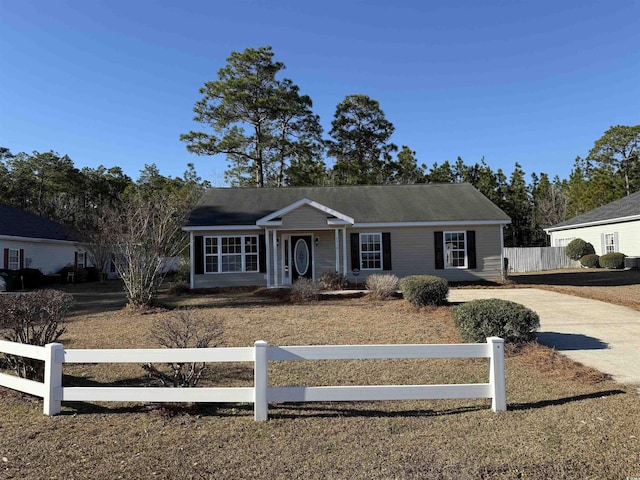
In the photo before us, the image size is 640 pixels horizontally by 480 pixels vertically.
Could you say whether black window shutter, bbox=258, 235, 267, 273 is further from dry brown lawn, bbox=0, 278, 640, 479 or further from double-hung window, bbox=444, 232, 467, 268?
dry brown lawn, bbox=0, 278, 640, 479

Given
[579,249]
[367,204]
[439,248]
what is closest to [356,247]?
[367,204]

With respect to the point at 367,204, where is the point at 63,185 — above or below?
above

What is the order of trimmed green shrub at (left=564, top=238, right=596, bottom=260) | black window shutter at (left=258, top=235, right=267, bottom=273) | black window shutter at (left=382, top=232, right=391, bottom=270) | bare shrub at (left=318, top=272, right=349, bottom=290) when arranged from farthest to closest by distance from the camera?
1. trimmed green shrub at (left=564, top=238, right=596, bottom=260)
2. black window shutter at (left=382, top=232, right=391, bottom=270)
3. black window shutter at (left=258, top=235, right=267, bottom=273)
4. bare shrub at (left=318, top=272, right=349, bottom=290)

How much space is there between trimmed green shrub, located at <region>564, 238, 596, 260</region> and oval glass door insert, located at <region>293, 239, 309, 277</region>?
60.9 ft

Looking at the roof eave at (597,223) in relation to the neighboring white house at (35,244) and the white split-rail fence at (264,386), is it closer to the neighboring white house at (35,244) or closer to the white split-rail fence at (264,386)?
A: the white split-rail fence at (264,386)

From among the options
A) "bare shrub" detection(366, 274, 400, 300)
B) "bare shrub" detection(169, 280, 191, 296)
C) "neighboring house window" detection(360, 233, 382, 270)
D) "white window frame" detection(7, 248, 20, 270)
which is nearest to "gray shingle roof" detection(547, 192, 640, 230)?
"neighboring house window" detection(360, 233, 382, 270)

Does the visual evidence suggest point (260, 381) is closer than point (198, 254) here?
Yes

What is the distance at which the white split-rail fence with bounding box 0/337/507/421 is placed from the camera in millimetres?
4605

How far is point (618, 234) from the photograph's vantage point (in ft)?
82.8

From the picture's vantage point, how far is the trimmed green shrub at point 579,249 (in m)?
27.1

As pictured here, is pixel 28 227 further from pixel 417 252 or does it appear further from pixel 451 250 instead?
pixel 451 250

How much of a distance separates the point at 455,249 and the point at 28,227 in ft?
75.7

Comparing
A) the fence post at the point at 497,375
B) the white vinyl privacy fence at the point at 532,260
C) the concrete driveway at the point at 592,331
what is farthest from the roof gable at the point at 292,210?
the white vinyl privacy fence at the point at 532,260

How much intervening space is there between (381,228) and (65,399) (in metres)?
14.4
